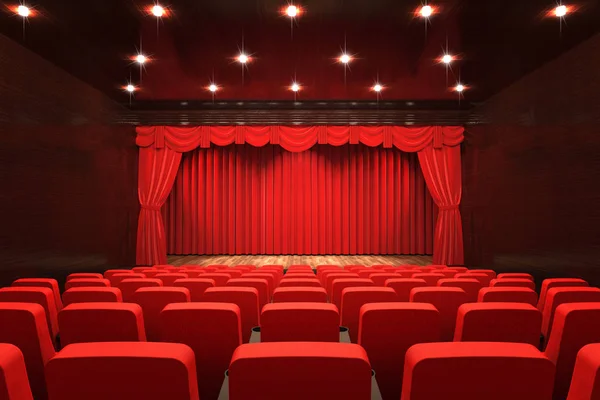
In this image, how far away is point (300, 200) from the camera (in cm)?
1350

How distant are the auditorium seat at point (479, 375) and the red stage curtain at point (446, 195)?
10.2 metres

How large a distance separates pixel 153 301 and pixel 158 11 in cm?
442

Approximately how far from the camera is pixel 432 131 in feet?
36.7

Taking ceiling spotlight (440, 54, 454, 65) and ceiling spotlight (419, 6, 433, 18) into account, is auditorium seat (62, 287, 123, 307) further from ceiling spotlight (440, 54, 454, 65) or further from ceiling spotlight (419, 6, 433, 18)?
ceiling spotlight (440, 54, 454, 65)

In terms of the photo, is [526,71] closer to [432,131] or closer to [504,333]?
[432,131]

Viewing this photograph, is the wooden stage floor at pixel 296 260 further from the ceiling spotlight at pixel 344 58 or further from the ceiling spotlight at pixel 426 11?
the ceiling spotlight at pixel 426 11

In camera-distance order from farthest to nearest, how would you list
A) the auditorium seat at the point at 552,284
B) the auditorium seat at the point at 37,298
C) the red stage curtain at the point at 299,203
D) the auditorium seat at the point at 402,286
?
the red stage curtain at the point at 299,203, the auditorium seat at the point at 552,284, the auditorium seat at the point at 402,286, the auditorium seat at the point at 37,298

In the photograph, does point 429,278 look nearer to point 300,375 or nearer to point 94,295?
point 94,295

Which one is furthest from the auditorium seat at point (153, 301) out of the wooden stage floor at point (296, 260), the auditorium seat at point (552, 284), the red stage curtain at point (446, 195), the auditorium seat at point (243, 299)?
the red stage curtain at point (446, 195)

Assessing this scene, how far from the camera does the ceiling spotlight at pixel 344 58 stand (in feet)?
24.8

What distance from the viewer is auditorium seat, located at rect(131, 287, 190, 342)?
9.64 feet

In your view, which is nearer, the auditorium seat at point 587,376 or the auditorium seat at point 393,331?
the auditorium seat at point 587,376

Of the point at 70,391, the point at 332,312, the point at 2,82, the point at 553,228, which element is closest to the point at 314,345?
the point at 70,391

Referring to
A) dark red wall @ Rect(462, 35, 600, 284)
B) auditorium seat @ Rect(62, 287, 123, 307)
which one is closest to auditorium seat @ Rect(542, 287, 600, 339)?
auditorium seat @ Rect(62, 287, 123, 307)
